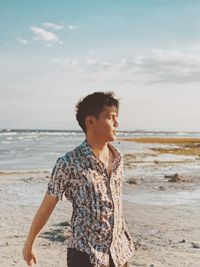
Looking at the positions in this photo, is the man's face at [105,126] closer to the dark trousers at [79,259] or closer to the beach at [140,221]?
the dark trousers at [79,259]

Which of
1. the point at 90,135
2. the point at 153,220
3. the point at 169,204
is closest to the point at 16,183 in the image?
the point at 169,204

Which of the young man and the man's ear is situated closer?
the young man

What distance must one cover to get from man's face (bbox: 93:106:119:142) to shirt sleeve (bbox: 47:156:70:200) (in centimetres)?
30

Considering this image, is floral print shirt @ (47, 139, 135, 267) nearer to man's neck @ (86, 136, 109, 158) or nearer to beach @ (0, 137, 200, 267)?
man's neck @ (86, 136, 109, 158)

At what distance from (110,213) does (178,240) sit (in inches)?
271

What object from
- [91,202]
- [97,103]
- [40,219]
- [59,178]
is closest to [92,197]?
[91,202]

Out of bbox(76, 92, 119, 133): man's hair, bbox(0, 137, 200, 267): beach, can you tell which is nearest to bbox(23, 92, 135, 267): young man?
bbox(76, 92, 119, 133): man's hair

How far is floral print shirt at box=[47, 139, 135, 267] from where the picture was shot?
329 centimetres

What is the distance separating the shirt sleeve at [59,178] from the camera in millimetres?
3320

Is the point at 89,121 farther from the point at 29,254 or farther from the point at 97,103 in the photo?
the point at 29,254

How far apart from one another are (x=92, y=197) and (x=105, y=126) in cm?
48

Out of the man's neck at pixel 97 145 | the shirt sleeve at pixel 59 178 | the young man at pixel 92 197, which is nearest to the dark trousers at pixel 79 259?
the young man at pixel 92 197

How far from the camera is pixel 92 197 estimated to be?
3.29 metres

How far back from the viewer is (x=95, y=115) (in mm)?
3447
